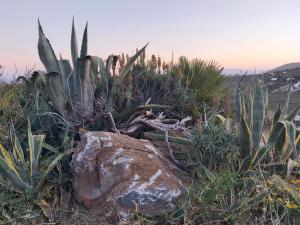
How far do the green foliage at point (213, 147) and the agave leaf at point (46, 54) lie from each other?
1929mm

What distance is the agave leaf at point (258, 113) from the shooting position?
4055mm

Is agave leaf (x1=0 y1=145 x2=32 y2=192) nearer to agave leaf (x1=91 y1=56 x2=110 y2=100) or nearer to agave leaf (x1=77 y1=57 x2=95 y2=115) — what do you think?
agave leaf (x1=77 y1=57 x2=95 y2=115)

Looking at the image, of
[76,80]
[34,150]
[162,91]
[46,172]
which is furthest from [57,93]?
[162,91]

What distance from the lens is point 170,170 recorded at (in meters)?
3.83

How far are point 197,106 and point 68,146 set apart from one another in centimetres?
227

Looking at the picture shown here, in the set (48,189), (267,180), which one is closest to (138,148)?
(48,189)

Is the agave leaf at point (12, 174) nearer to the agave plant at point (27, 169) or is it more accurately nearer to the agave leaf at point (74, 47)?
the agave plant at point (27, 169)

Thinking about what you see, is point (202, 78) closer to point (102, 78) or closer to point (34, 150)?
point (102, 78)

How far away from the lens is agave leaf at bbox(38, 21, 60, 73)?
15.7 feet

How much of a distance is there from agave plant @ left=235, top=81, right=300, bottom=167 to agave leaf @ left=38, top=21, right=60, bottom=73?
6.98 ft

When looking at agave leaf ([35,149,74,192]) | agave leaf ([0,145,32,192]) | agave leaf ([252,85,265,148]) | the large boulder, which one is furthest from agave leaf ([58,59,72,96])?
agave leaf ([252,85,265,148])

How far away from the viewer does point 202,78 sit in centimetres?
644

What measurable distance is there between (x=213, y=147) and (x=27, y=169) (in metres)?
1.68

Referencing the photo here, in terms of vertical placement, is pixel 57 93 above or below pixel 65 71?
below
